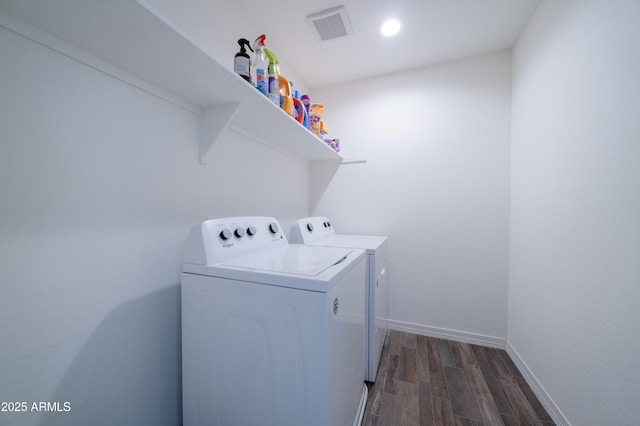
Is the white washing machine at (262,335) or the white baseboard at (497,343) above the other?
the white washing machine at (262,335)

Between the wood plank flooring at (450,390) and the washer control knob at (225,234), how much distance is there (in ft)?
4.06

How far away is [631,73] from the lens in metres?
0.84

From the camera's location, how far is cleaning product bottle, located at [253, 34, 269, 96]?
1136 mm

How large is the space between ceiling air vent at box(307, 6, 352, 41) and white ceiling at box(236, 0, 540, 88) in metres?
0.03

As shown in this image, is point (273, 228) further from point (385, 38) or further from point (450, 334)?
point (450, 334)

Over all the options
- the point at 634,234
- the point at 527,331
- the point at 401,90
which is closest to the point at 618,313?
→ the point at 634,234

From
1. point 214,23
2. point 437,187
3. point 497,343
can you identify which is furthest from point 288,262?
point 497,343

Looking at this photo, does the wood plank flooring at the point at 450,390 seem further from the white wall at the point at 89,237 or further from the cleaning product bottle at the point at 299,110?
the cleaning product bottle at the point at 299,110

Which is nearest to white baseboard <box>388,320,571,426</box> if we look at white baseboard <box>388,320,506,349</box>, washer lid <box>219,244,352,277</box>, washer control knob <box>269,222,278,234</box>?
white baseboard <box>388,320,506,349</box>

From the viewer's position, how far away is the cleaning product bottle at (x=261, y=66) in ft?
3.73

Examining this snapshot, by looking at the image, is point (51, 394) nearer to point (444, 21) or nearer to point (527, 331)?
point (527, 331)

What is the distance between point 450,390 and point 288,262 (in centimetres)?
142

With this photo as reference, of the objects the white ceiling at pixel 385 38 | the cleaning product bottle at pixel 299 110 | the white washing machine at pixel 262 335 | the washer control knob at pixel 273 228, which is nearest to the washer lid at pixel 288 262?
the white washing machine at pixel 262 335

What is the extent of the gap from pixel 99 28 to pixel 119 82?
236 millimetres
